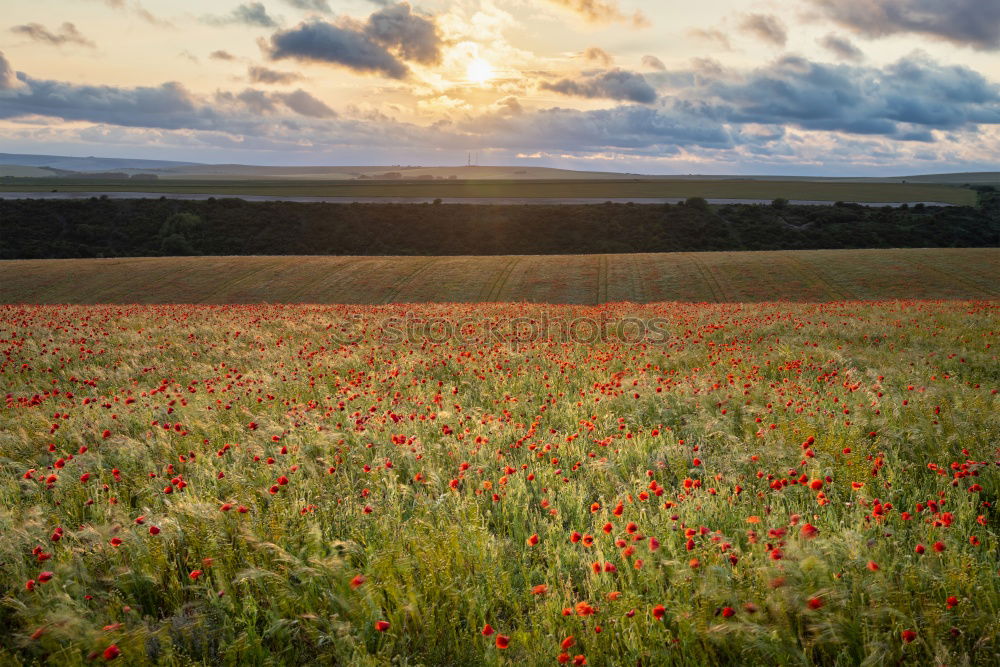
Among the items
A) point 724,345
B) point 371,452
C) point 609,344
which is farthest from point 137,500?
point 724,345

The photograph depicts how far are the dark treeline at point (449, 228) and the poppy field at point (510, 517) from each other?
5996 cm

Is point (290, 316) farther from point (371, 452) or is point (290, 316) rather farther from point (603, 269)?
point (603, 269)

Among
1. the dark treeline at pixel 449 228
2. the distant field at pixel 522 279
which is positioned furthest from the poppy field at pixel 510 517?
the dark treeline at pixel 449 228

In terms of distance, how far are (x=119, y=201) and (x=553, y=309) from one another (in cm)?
7915

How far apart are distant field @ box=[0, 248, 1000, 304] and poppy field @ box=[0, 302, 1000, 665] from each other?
26999mm

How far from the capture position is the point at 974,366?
1032cm

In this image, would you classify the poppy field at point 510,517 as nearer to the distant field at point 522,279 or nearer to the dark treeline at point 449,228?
the distant field at point 522,279

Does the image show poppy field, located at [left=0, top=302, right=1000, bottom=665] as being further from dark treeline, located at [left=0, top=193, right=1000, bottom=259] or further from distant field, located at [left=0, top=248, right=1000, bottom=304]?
dark treeline, located at [left=0, top=193, right=1000, bottom=259]

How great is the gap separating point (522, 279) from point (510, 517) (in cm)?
3568

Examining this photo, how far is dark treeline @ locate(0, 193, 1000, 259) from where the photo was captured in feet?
218

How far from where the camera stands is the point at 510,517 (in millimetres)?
5293

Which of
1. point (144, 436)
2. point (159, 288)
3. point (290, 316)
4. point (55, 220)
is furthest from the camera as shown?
point (55, 220)

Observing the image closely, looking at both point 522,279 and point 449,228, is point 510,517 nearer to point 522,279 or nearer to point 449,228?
point 522,279

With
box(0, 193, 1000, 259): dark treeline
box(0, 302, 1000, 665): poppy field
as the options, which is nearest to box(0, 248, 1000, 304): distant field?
box(0, 193, 1000, 259): dark treeline
